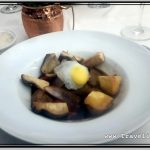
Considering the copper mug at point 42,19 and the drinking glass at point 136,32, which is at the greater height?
the copper mug at point 42,19

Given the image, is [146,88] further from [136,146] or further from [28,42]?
[28,42]

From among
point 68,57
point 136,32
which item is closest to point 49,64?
point 68,57

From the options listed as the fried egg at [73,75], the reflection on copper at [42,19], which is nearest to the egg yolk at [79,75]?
the fried egg at [73,75]

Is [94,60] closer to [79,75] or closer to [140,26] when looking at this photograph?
[79,75]

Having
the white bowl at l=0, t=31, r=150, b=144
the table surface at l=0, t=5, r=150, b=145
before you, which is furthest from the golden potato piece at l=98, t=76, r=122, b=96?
the table surface at l=0, t=5, r=150, b=145

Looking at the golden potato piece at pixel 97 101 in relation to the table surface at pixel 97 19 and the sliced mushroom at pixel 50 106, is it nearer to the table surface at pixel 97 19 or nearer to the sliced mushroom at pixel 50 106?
the sliced mushroom at pixel 50 106

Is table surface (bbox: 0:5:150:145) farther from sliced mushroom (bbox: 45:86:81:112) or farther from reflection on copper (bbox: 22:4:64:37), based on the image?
sliced mushroom (bbox: 45:86:81:112)
